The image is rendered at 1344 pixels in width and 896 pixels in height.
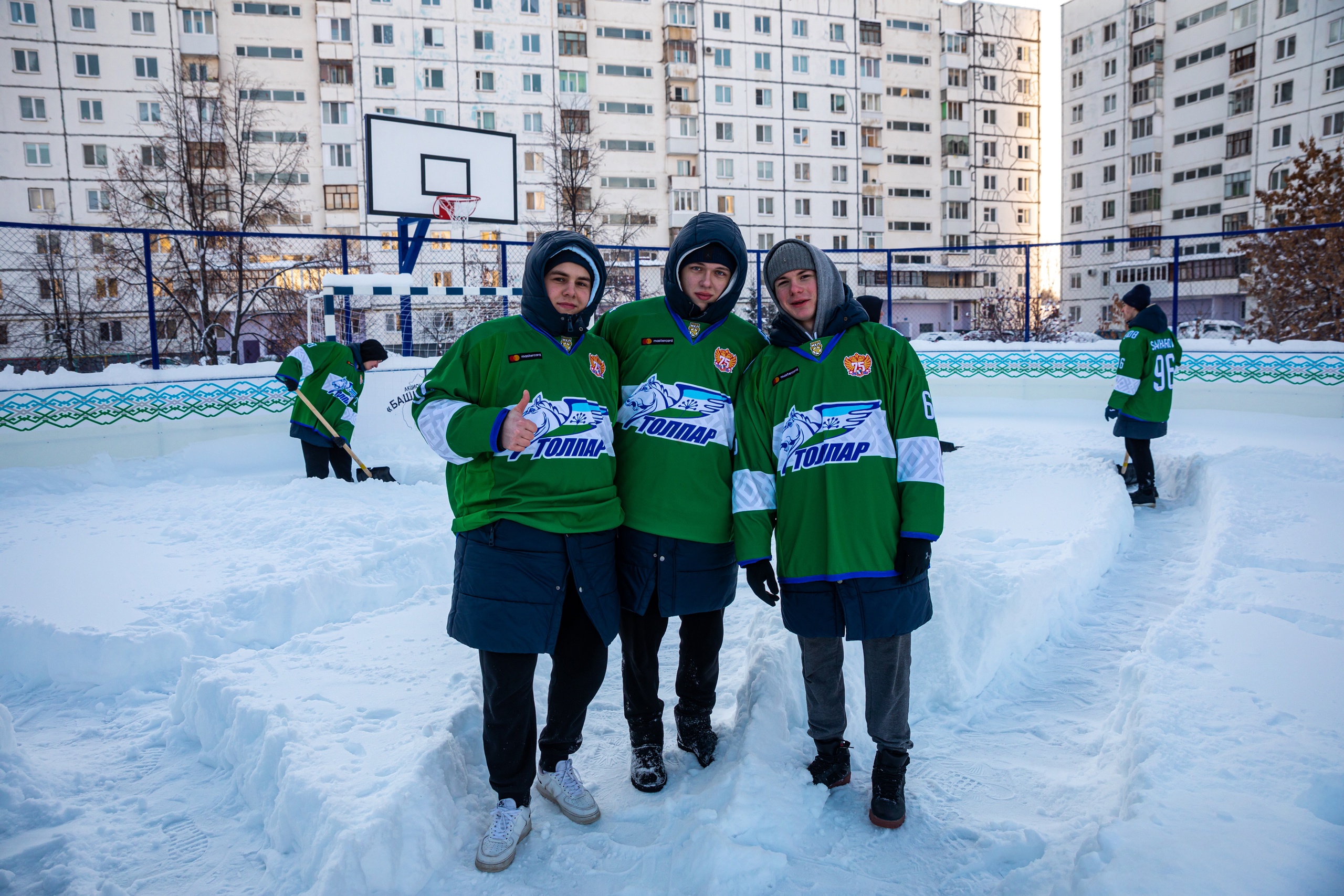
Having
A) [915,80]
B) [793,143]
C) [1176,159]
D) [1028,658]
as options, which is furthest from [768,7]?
[1028,658]

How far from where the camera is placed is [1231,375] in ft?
38.2

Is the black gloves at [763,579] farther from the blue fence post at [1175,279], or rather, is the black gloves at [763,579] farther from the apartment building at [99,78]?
the apartment building at [99,78]

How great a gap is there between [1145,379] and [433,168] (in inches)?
374

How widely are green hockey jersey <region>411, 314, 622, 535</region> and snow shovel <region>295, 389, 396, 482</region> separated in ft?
16.7

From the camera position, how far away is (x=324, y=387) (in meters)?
7.41

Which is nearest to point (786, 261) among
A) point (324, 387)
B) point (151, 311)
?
point (324, 387)

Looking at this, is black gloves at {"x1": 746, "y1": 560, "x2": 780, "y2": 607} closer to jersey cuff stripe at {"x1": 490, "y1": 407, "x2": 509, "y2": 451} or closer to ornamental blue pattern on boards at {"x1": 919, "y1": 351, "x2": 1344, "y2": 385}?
jersey cuff stripe at {"x1": 490, "y1": 407, "x2": 509, "y2": 451}

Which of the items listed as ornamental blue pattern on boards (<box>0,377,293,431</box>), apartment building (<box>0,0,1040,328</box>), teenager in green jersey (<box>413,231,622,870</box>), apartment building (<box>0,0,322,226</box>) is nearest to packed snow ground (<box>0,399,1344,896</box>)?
teenager in green jersey (<box>413,231,622,870</box>)

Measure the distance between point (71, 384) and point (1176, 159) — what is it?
48858 mm

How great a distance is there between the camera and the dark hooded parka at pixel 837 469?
2408mm

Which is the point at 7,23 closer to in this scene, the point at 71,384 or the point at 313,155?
the point at 313,155

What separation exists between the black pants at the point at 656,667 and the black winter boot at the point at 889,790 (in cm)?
60

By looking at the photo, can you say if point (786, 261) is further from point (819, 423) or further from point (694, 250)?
point (819, 423)

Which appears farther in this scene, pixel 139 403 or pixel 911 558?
pixel 139 403
